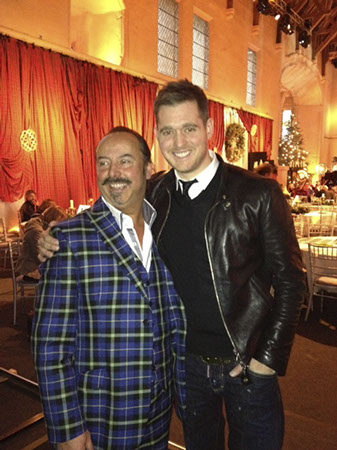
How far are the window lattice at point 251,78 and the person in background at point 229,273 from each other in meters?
15.6

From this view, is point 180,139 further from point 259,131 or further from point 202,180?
point 259,131

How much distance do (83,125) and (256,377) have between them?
314 inches

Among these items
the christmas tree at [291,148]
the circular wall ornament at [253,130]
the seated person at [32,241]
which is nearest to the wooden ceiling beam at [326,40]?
the christmas tree at [291,148]

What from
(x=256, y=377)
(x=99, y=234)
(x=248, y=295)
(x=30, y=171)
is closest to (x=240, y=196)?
(x=248, y=295)

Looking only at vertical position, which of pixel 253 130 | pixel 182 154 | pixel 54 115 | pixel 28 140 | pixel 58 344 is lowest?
pixel 58 344

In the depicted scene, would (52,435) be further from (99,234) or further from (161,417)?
(99,234)

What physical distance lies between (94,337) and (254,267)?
64 cm

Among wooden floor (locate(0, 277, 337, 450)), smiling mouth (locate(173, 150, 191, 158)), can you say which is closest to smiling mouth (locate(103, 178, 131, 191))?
smiling mouth (locate(173, 150, 191, 158))

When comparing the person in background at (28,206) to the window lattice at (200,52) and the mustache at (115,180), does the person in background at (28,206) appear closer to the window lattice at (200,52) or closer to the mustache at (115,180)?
the mustache at (115,180)

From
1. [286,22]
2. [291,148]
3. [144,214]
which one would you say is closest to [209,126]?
[144,214]

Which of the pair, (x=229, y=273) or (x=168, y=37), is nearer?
(x=229, y=273)

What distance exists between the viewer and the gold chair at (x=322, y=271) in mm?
4875

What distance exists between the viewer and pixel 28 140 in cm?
768

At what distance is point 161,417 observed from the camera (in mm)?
1516
